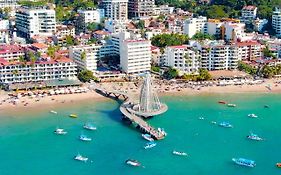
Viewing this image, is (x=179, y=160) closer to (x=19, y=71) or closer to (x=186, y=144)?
(x=186, y=144)

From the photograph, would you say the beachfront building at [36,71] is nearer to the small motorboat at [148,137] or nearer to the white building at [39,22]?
the small motorboat at [148,137]

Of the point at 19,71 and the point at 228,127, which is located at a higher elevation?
the point at 19,71

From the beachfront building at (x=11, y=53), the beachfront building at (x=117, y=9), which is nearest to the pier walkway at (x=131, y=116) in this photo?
the beachfront building at (x=11, y=53)

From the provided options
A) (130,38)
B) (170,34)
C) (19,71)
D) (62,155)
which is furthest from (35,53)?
(62,155)

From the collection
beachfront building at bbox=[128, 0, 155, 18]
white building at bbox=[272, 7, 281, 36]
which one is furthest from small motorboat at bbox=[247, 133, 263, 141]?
beachfront building at bbox=[128, 0, 155, 18]

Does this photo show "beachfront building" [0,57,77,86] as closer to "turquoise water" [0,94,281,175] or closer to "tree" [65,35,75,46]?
"turquoise water" [0,94,281,175]
